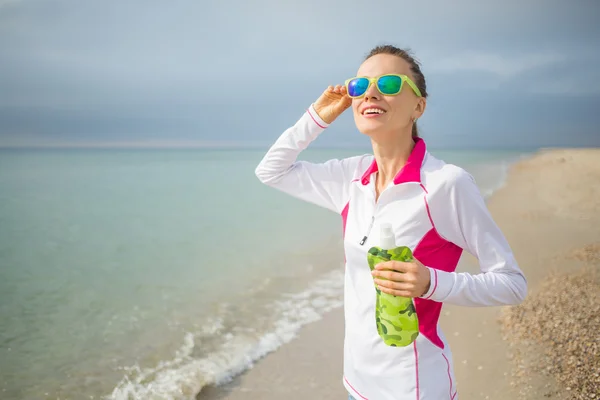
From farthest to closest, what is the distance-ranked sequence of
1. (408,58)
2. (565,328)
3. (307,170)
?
(565,328)
(307,170)
(408,58)

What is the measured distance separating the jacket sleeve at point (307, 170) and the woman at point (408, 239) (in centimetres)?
13

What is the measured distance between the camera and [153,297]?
7.55 metres

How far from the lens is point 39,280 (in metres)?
8.80

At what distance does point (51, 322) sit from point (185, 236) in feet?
20.4

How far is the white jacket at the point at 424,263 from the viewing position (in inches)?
71.1

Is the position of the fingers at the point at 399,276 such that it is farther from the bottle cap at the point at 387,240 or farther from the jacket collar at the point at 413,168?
the jacket collar at the point at 413,168

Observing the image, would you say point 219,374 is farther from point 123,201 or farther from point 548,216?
point 123,201

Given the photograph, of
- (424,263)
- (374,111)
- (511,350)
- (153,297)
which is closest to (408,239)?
(424,263)

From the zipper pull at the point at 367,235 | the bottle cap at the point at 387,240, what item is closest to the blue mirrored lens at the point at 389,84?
the zipper pull at the point at 367,235

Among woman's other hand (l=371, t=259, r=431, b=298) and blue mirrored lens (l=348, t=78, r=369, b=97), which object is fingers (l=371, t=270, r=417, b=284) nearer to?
woman's other hand (l=371, t=259, r=431, b=298)

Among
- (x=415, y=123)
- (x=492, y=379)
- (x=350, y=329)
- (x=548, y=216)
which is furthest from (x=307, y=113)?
(x=548, y=216)

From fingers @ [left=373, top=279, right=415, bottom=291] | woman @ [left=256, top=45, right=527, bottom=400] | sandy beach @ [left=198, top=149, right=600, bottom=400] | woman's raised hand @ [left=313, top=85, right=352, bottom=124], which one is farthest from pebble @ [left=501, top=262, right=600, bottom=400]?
woman's raised hand @ [left=313, top=85, right=352, bottom=124]

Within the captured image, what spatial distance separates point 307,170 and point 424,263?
912 millimetres

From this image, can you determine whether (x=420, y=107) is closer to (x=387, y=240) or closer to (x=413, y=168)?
(x=413, y=168)
